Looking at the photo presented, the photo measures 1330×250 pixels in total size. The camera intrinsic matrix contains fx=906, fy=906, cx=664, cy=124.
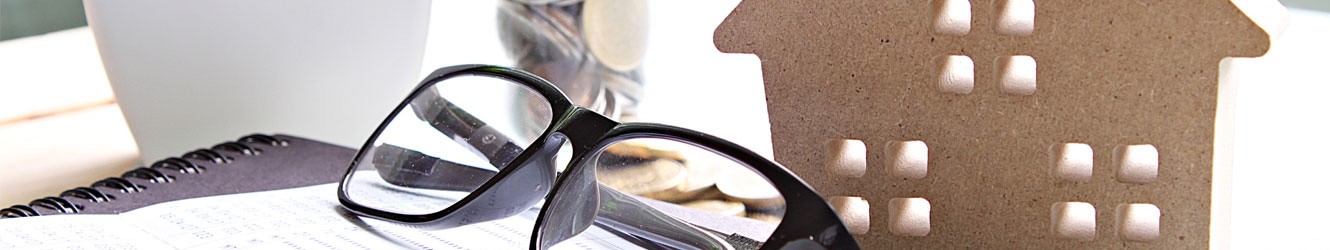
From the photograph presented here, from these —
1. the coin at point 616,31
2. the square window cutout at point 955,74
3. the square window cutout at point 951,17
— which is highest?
the coin at point 616,31

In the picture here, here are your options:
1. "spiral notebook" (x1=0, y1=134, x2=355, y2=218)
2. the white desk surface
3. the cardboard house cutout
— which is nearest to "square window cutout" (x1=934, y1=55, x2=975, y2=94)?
the cardboard house cutout

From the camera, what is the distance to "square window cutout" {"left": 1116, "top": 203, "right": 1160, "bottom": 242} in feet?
0.75

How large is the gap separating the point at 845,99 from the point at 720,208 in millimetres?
66

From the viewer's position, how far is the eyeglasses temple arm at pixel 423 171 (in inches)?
12.8

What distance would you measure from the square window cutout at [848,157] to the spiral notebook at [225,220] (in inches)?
1.1

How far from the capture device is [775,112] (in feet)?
0.81

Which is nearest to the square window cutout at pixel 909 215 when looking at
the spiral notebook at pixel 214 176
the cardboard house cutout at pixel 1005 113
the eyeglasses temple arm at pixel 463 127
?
the cardboard house cutout at pixel 1005 113

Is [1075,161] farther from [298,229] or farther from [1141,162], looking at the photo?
[298,229]

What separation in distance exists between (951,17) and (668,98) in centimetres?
24

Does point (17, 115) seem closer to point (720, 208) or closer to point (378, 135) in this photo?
point (378, 135)

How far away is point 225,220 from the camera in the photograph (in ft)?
1.00

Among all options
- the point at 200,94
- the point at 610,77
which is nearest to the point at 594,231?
the point at 610,77

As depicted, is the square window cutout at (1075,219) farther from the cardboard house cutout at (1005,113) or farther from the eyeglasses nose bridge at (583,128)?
the eyeglasses nose bridge at (583,128)

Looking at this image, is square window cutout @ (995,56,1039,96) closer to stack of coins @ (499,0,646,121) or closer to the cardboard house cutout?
the cardboard house cutout
